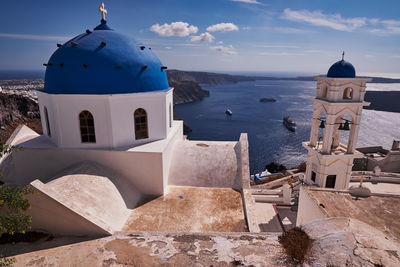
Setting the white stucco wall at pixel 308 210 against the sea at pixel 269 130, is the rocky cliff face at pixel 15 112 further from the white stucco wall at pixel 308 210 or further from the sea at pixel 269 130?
the white stucco wall at pixel 308 210

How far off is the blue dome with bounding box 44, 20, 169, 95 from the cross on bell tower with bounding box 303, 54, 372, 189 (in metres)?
8.84

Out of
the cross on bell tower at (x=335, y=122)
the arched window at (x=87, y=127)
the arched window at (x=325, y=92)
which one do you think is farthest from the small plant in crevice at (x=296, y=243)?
the arched window at (x=325, y=92)

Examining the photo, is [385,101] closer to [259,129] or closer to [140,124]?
[259,129]

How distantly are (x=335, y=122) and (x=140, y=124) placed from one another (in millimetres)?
10328

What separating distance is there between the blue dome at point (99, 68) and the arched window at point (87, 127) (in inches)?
34.9

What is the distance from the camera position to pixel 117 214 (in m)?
7.66

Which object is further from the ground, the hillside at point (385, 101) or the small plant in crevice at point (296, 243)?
the small plant in crevice at point (296, 243)

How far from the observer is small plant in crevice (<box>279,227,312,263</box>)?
11.2ft

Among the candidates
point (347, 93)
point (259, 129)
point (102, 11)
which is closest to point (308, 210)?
point (347, 93)

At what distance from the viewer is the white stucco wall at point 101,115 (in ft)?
29.5

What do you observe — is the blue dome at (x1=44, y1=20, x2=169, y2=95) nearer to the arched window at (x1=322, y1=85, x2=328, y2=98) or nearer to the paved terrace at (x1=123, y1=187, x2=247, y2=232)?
the paved terrace at (x1=123, y1=187, x2=247, y2=232)

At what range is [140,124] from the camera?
9914 millimetres

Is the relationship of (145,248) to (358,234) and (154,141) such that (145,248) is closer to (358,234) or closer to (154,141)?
(358,234)

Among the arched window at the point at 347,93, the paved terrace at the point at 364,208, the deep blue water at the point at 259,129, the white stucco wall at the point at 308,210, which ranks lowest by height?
the deep blue water at the point at 259,129
